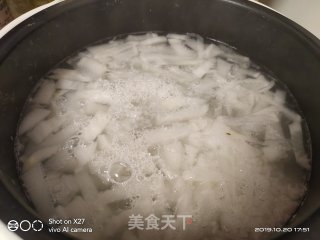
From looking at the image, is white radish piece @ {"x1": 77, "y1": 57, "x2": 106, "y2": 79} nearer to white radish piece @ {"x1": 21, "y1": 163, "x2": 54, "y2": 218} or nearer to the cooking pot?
the cooking pot

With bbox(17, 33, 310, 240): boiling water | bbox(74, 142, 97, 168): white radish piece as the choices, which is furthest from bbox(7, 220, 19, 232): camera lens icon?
bbox(74, 142, 97, 168): white radish piece

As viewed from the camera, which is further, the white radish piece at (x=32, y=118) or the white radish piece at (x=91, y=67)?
the white radish piece at (x=91, y=67)

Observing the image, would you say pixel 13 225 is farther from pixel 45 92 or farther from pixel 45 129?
pixel 45 92

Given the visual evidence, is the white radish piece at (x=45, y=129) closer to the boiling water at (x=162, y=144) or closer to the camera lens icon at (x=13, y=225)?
the boiling water at (x=162, y=144)

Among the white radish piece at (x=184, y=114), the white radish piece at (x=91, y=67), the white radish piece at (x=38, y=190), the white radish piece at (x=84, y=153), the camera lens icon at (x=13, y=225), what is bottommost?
the white radish piece at (x=38, y=190)

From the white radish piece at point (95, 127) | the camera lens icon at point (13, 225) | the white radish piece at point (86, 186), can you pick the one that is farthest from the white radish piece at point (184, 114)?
the camera lens icon at point (13, 225)
